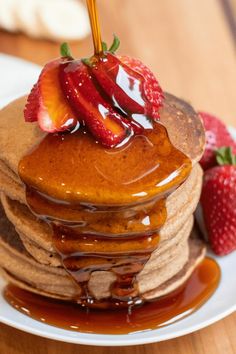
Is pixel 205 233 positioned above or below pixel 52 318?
below

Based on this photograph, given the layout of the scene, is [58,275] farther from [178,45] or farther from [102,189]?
[178,45]

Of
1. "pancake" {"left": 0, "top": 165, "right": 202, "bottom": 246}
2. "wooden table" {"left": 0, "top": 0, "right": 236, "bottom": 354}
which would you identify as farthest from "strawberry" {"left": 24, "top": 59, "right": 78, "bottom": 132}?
"wooden table" {"left": 0, "top": 0, "right": 236, "bottom": 354}

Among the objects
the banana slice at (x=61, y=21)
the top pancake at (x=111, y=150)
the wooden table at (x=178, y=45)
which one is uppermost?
the top pancake at (x=111, y=150)

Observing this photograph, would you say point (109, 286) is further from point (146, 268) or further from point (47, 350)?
point (47, 350)

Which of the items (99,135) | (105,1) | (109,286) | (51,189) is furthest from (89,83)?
(105,1)

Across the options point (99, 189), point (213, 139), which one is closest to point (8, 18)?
point (213, 139)

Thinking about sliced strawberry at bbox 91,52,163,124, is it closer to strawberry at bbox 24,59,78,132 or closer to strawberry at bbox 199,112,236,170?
strawberry at bbox 24,59,78,132

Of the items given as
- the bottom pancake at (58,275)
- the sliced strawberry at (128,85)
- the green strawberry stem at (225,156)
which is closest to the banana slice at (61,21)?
the green strawberry stem at (225,156)

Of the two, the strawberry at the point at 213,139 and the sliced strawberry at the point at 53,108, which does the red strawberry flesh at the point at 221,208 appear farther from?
the sliced strawberry at the point at 53,108
